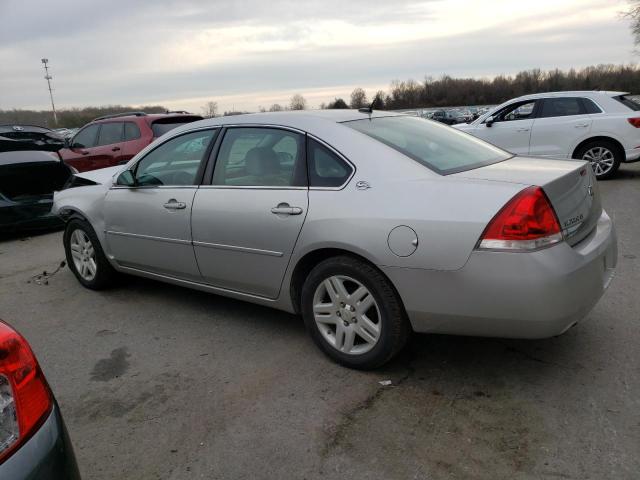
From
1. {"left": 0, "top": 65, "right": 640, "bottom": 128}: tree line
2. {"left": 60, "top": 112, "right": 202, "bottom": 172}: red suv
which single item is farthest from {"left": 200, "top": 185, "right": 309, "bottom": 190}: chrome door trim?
{"left": 0, "top": 65, "right": 640, "bottom": 128}: tree line

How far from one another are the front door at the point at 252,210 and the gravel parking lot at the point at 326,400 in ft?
1.63

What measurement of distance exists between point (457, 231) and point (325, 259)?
2.87ft

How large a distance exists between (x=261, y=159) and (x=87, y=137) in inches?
334

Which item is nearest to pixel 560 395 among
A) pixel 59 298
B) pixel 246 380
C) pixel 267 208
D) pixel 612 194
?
pixel 246 380

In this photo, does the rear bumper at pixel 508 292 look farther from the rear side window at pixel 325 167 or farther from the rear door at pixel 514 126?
the rear door at pixel 514 126

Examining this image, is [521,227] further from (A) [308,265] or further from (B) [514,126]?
(B) [514,126]

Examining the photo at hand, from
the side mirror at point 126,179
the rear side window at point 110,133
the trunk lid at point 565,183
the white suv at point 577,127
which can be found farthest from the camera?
the rear side window at point 110,133

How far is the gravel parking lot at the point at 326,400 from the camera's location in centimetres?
251

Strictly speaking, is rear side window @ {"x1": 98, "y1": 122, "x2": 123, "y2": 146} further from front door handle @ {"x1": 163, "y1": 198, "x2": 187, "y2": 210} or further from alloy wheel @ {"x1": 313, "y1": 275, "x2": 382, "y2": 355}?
alloy wheel @ {"x1": 313, "y1": 275, "x2": 382, "y2": 355}

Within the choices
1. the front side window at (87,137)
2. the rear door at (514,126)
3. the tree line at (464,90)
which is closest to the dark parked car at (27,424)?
the front side window at (87,137)

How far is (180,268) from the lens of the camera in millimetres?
4164

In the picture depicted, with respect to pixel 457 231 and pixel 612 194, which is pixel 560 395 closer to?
pixel 457 231

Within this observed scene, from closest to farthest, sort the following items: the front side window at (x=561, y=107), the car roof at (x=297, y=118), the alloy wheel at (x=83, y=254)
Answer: the car roof at (x=297, y=118), the alloy wheel at (x=83, y=254), the front side window at (x=561, y=107)

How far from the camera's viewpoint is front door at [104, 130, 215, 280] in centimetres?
405
